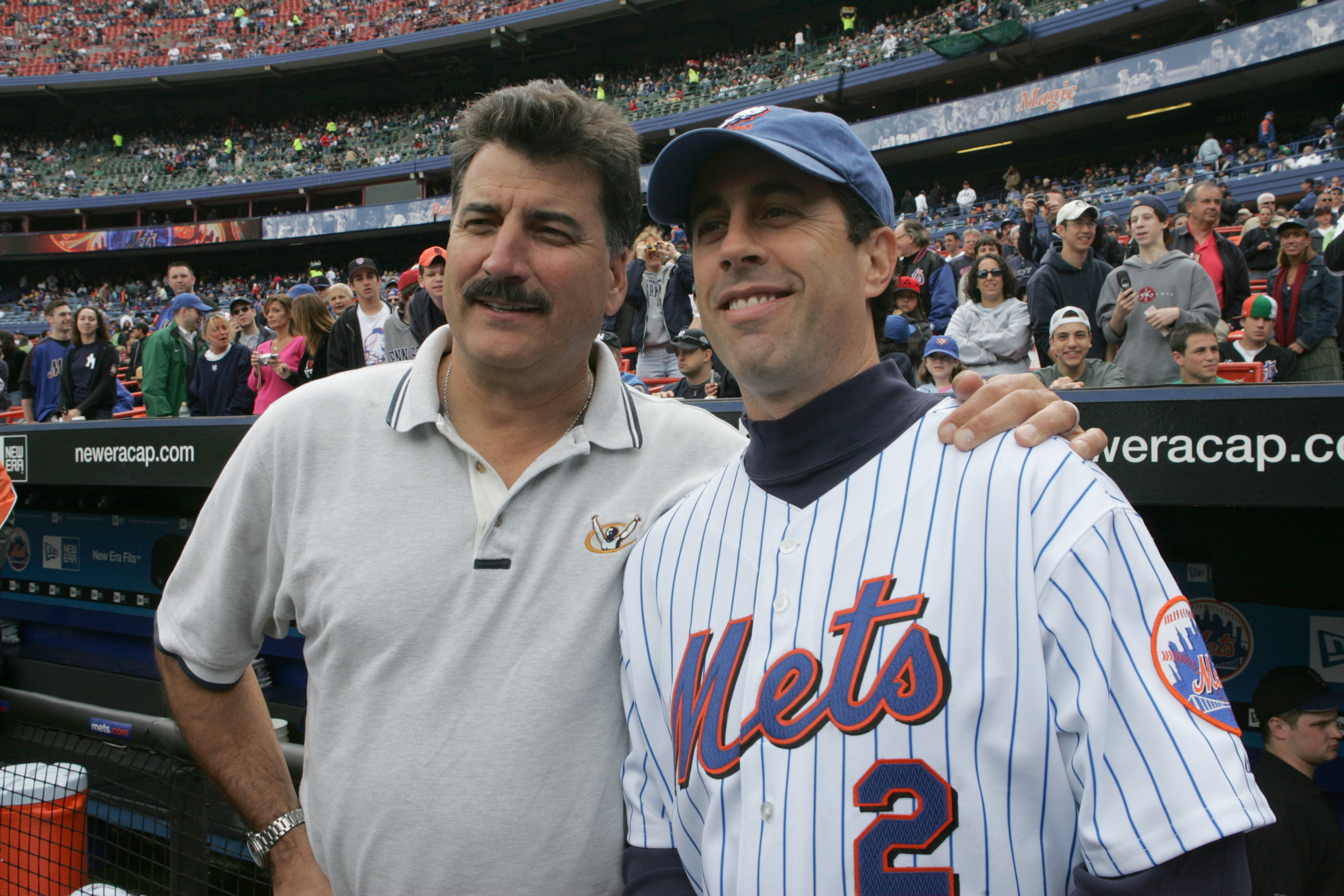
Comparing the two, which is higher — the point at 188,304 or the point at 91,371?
the point at 188,304

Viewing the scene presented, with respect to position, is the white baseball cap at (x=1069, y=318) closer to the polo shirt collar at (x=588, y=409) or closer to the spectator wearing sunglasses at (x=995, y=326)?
the spectator wearing sunglasses at (x=995, y=326)

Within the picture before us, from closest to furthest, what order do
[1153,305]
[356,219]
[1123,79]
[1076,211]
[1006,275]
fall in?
1. [1153,305]
2. [1076,211]
3. [1006,275]
4. [1123,79]
5. [356,219]

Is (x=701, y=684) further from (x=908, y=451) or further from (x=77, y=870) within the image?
(x=77, y=870)

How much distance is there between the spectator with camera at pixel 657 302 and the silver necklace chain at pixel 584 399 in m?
4.48

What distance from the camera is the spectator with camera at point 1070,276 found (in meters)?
5.13

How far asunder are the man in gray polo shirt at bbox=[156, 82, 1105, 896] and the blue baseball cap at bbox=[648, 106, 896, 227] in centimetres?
31

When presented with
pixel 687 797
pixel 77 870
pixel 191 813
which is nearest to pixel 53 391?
pixel 77 870

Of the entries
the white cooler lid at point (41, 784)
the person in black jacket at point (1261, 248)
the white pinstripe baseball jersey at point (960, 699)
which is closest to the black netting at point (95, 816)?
the white cooler lid at point (41, 784)

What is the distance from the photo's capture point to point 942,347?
511cm

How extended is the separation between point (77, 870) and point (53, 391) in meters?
A: 6.22

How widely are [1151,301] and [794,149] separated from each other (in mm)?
4300

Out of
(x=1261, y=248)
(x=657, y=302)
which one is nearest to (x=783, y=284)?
(x=657, y=302)

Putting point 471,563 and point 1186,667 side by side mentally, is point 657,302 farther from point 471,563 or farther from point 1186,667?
point 1186,667

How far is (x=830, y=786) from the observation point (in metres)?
1.07
